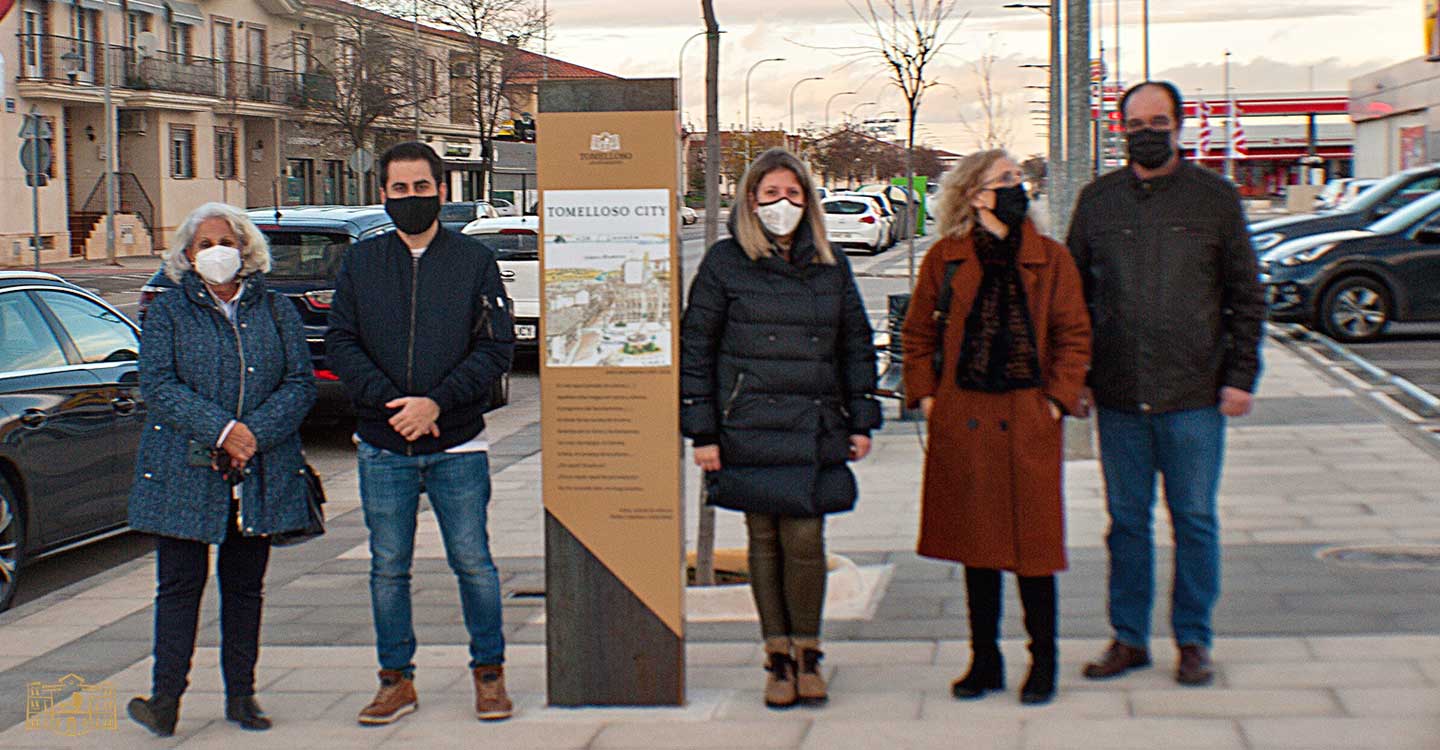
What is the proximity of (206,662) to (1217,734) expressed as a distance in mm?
3743

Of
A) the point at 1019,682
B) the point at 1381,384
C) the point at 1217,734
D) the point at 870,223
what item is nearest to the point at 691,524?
the point at 1019,682

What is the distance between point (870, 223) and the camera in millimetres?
45719

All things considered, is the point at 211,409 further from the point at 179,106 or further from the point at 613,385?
the point at 179,106

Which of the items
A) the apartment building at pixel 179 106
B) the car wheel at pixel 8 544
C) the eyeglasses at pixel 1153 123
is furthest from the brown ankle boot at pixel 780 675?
the apartment building at pixel 179 106

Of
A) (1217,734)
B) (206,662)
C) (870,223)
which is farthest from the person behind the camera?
(870,223)

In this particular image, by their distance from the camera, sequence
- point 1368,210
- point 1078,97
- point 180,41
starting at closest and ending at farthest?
point 1078,97 < point 1368,210 < point 180,41

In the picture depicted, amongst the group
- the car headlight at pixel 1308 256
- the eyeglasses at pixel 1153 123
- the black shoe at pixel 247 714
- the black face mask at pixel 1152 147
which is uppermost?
the eyeglasses at pixel 1153 123

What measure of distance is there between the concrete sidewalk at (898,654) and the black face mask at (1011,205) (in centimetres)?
151

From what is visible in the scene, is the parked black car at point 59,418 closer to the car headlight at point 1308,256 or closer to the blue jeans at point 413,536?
the blue jeans at point 413,536

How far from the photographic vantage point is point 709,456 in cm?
527

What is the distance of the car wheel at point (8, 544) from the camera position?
7.57 meters

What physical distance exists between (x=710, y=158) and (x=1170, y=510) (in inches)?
121

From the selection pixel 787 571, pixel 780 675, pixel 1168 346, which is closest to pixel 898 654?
pixel 780 675

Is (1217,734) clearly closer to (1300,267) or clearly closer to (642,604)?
(642,604)
